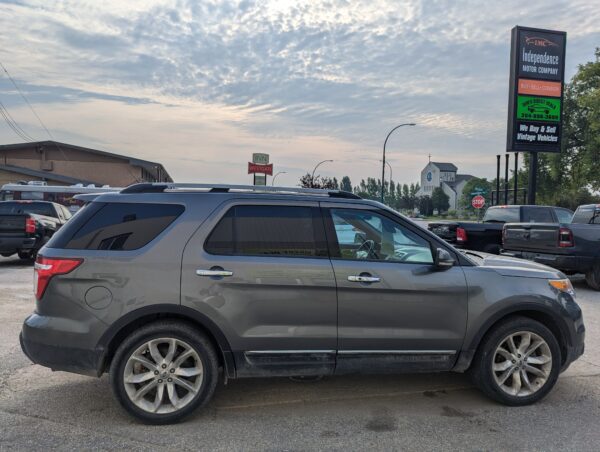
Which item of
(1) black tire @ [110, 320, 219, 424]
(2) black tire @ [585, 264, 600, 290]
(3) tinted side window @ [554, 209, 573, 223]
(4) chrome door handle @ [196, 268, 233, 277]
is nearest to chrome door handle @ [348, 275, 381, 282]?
(4) chrome door handle @ [196, 268, 233, 277]

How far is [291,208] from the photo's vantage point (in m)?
3.97

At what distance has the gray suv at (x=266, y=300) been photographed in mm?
3602

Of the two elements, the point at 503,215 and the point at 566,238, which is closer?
the point at 566,238

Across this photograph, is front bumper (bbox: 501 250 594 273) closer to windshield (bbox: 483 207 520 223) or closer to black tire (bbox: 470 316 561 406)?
windshield (bbox: 483 207 520 223)

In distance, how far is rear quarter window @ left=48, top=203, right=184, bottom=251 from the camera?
12.1 feet

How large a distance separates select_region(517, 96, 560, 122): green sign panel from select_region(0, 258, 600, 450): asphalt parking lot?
17553mm

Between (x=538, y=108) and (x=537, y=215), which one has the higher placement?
(x=538, y=108)

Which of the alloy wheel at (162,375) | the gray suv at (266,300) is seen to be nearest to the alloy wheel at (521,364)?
the gray suv at (266,300)

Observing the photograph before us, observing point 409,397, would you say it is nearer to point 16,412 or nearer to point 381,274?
point 381,274

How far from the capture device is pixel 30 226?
12.2m

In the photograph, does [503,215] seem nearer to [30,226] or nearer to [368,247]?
[368,247]

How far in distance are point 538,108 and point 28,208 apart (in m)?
19.2

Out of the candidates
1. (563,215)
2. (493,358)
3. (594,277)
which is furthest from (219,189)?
(563,215)

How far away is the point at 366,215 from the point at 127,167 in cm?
4281
